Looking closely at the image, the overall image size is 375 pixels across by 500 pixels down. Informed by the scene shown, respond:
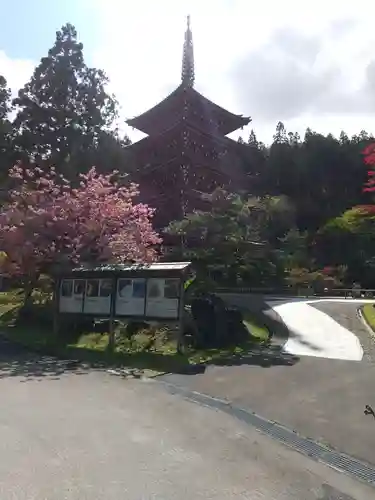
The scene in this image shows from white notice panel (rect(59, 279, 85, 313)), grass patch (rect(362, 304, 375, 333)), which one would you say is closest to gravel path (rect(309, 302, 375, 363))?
grass patch (rect(362, 304, 375, 333))

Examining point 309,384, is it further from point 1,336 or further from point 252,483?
point 1,336

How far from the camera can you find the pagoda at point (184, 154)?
32.2 metres

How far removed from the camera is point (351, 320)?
19.6 m

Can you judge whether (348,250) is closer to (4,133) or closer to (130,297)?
(4,133)

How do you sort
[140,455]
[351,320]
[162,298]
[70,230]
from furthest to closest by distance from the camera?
[351,320] → [70,230] → [162,298] → [140,455]

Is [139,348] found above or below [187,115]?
below

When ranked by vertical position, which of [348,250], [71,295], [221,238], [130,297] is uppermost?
[348,250]

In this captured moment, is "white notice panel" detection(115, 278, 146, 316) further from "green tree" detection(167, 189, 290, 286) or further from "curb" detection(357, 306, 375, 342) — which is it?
"curb" detection(357, 306, 375, 342)

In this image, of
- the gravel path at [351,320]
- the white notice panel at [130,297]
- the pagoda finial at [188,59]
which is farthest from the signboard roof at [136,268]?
the pagoda finial at [188,59]

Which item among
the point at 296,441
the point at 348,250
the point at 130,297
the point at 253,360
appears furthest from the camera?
the point at 348,250

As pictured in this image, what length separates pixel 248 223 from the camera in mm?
18969

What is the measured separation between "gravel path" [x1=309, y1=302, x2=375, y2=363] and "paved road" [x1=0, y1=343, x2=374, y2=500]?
623cm

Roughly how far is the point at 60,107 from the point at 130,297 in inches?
971

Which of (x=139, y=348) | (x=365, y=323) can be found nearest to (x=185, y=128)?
(x=365, y=323)
